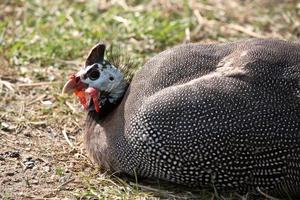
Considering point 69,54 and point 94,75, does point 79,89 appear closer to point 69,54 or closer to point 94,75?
point 94,75

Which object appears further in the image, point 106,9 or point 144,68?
point 106,9

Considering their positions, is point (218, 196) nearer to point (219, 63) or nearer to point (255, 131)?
point (255, 131)

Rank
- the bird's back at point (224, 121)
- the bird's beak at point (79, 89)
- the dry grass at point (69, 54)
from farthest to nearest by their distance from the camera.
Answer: the bird's beak at point (79, 89), the dry grass at point (69, 54), the bird's back at point (224, 121)

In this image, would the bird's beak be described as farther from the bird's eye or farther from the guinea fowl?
the guinea fowl

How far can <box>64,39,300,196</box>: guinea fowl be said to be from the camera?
3979 millimetres

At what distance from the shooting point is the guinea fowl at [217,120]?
3.98 m

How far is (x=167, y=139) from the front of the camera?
409 cm

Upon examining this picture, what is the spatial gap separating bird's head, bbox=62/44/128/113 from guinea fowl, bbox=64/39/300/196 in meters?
0.22

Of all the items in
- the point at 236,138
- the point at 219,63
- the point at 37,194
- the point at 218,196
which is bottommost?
the point at 37,194

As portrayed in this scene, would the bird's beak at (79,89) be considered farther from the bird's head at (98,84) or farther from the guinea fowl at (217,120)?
the guinea fowl at (217,120)

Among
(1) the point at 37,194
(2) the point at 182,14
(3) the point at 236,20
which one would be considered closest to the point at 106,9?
(2) the point at 182,14

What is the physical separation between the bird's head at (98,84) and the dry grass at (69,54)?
1.30 feet

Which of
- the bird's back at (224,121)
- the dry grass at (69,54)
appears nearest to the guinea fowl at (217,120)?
the bird's back at (224,121)

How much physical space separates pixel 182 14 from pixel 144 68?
8.00ft
